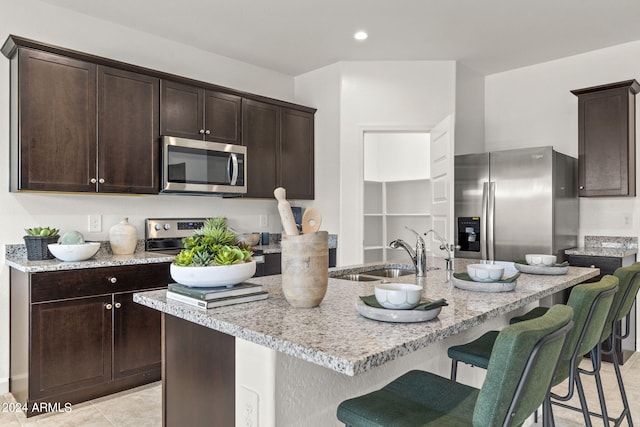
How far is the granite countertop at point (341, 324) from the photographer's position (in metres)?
0.96

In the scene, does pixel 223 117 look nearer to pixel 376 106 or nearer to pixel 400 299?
pixel 376 106

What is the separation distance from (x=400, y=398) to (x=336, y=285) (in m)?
0.60

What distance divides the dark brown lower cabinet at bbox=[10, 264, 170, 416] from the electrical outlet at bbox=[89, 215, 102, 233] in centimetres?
60

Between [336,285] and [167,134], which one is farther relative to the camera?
[167,134]


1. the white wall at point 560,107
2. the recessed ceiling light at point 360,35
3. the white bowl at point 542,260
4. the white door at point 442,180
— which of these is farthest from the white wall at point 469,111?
the white bowl at point 542,260

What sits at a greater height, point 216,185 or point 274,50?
point 274,50

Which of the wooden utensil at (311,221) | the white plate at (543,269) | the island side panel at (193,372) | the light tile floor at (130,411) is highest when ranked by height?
the wooden utensil at (311,221)

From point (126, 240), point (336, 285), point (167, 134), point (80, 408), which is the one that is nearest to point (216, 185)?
→ point (167, 134)

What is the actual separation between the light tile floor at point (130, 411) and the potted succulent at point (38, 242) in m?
0.92

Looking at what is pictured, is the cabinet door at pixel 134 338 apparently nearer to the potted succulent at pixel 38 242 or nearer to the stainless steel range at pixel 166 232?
the potted succulent at pixel 38 242

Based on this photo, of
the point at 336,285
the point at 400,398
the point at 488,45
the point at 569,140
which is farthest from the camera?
the point at 569,140

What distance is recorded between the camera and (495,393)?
3.16ft

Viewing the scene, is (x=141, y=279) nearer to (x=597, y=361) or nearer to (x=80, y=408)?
(x=80, y=408)

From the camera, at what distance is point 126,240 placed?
326cm
